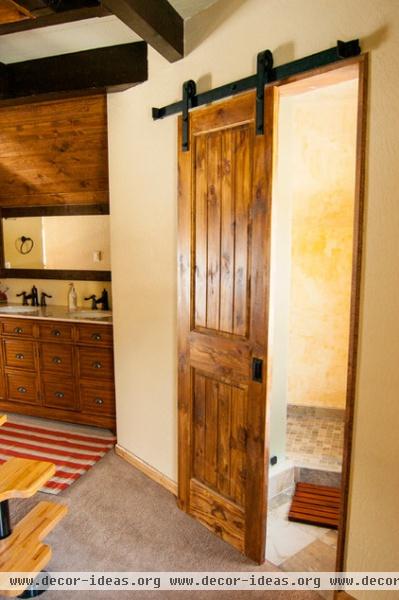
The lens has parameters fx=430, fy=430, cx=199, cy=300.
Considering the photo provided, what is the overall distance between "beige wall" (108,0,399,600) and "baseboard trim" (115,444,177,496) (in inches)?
2.2

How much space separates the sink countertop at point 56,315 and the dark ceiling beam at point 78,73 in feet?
5.21

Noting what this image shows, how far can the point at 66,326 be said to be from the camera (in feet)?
11.0

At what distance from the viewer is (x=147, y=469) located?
2.79m

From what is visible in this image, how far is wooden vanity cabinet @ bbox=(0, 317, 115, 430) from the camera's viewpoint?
3291mm

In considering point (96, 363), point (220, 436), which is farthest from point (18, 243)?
point (220, 436)

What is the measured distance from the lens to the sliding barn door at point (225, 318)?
1915mm

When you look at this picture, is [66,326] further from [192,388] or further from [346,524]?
[346,524]

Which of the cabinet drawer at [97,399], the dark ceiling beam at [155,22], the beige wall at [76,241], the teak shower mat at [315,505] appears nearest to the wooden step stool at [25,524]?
the cabinet drawer at [97,399]

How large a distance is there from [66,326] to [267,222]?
6.84ft

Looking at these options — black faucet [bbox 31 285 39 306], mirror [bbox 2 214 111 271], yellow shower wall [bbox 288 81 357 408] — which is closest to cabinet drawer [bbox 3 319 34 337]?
black faucet [bbox 31 285 39 306]

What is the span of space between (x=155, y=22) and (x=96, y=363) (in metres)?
2.28

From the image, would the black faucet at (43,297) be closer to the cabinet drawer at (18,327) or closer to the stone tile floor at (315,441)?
the cabinet drawer at (18,327)

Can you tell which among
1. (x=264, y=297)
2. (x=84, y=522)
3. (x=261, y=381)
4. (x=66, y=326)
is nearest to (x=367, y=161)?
(x=264, y=297)

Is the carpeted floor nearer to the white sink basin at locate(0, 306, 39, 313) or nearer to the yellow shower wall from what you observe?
the yellow shower wall
